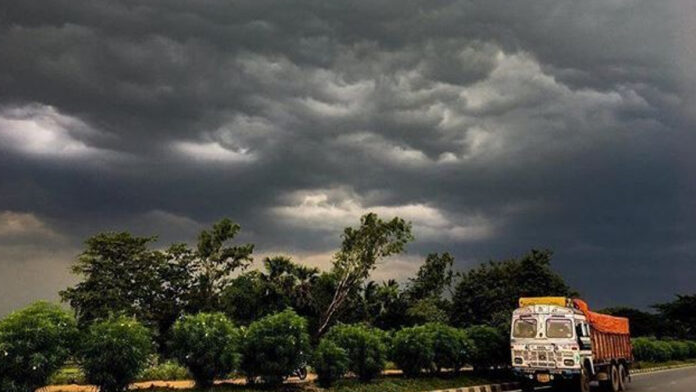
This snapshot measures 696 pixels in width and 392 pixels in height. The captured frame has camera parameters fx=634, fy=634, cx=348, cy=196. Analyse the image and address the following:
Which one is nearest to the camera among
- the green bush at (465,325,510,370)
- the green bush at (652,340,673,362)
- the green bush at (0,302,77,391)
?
the green bush at (0,302,77,391)

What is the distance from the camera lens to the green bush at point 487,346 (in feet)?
94.6

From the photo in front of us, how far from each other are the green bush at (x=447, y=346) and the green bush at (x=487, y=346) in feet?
4.10

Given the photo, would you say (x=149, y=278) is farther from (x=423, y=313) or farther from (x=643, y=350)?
(x=643, y=350)

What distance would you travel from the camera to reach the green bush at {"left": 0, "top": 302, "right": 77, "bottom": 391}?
1380 cm

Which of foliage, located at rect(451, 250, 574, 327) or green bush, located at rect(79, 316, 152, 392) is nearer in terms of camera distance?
green bush, located at rect(79, 316, 152, 392)

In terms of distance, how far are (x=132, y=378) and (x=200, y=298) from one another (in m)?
30.7

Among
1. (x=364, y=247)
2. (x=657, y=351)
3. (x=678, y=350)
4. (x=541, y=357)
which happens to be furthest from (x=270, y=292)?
(x=678, y=350)

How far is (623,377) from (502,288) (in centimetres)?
910

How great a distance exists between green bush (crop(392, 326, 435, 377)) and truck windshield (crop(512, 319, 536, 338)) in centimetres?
400

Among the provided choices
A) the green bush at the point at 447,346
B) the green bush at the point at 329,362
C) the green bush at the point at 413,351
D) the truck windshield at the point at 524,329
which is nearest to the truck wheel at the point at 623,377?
the green bush at the point at 447,346

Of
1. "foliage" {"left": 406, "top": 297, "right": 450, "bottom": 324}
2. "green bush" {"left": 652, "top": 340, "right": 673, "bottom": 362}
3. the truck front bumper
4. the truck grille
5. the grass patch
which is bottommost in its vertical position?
the grass patch

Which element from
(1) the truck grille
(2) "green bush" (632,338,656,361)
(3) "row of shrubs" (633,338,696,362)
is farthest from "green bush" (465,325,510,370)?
(2) "green bush" (632,338,656,361)

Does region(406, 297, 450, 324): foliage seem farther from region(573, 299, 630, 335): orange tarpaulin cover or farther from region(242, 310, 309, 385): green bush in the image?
region(242, 310, 309, 385): green bush

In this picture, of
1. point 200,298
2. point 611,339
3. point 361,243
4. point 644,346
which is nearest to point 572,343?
point 611,339
